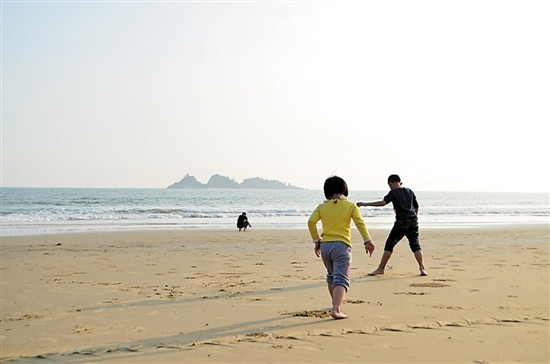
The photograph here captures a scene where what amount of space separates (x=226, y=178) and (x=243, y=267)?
496 feet

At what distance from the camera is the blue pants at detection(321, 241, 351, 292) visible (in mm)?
5117

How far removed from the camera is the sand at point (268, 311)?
404cm

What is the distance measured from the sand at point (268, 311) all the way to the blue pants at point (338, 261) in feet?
1.26

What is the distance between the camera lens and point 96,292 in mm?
6895

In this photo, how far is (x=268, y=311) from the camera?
5.46m

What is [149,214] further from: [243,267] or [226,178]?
[226,178]

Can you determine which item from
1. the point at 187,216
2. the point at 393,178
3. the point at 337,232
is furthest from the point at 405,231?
the point at 187,216

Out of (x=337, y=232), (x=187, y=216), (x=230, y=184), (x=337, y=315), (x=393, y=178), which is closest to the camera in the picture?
(x=337, y=315)

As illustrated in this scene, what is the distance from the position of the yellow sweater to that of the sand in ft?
2.75

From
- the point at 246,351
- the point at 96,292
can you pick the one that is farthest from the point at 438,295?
the point at 96,292

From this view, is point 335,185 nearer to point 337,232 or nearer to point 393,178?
point 337,232

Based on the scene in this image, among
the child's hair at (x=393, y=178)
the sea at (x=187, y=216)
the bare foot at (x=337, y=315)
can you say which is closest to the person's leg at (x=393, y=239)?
the child's hair at (x=393, y=178)

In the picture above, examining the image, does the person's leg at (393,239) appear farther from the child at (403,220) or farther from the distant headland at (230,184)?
the distant headland at (230,184)

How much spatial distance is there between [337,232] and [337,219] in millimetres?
137
